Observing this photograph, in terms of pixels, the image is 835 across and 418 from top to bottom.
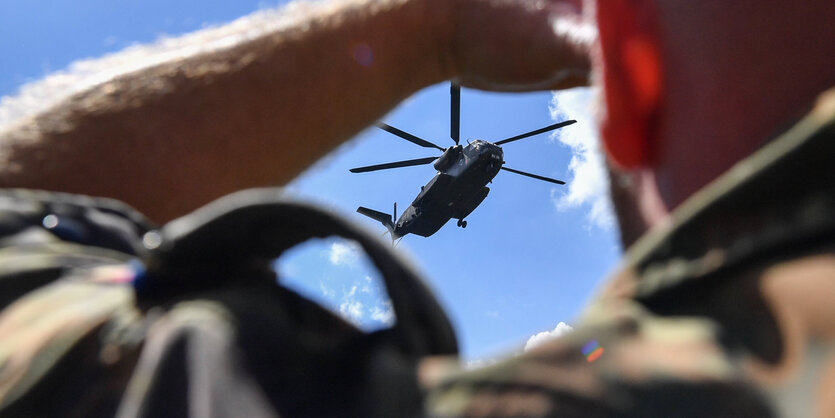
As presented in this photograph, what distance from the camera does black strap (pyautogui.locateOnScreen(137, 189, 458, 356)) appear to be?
0.34m

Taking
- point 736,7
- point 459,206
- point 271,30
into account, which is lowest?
point 736,7

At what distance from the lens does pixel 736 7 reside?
0.36 m

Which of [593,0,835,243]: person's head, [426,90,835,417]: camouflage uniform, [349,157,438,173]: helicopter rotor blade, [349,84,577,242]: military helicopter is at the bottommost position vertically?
[426,90,835,417]: camouflage uniform

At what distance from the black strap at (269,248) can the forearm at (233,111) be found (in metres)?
0.27

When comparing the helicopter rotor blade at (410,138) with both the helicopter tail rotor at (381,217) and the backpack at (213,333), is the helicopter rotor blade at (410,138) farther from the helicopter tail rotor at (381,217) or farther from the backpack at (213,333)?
the backpack at (213,333)

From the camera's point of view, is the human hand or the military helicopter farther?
the military helicopter

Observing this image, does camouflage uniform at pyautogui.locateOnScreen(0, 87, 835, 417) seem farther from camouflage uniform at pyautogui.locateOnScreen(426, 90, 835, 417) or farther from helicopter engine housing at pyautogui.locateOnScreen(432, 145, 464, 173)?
helicopter engine housing at pyautogui.locateOnScreen(432, 145, 464, 173)

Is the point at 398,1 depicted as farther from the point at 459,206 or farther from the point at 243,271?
the point at 459,206

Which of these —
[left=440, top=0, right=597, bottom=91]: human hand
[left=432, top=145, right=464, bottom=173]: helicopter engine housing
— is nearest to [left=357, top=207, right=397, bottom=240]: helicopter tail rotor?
[left=432, top=145, right=464, bottom=173]: helicopter engine housing

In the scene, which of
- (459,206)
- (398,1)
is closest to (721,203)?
(398,1)

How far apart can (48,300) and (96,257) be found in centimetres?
8

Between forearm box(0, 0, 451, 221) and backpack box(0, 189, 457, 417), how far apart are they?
A: 0.18 m

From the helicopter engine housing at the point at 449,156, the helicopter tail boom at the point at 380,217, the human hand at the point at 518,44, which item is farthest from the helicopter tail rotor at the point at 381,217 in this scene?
the human hand at the point at 518,44

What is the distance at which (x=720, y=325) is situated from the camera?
0.91 feet
